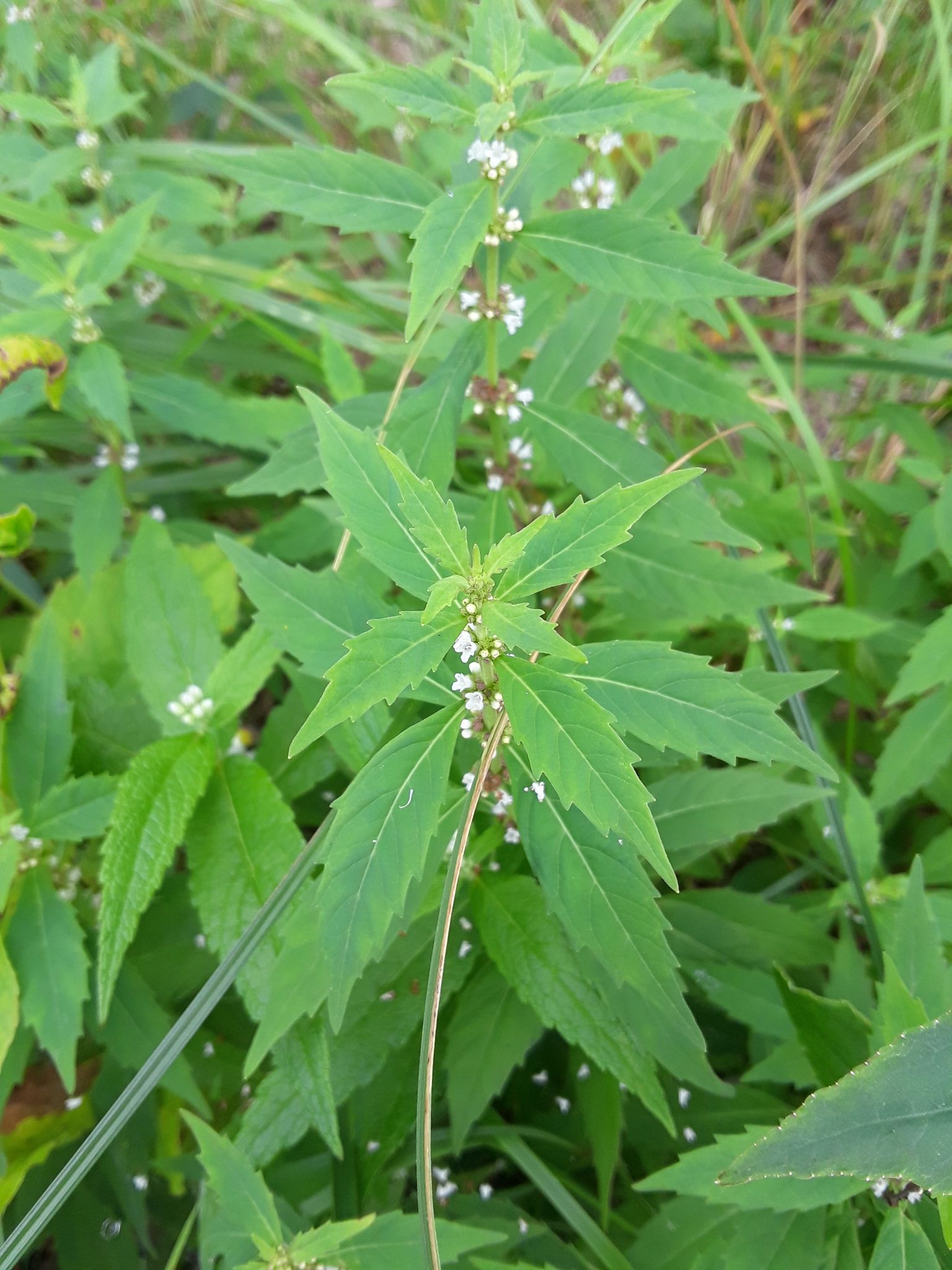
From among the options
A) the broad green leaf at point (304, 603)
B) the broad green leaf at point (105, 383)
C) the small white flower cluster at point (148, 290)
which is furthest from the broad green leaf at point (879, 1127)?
the small white flower cluster at point (148, 290)

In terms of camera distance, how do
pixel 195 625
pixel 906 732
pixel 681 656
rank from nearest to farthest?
pixel 681 656, pixel 195 625, pixel 906 732

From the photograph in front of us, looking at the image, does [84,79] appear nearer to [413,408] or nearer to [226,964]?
[413,408]

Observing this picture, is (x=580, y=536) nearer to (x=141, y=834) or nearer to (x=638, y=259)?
(x=638, y=259)

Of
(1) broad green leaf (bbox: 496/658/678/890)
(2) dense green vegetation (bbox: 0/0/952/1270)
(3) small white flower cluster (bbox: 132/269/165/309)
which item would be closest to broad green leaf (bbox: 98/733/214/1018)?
(2) dense green vegetation (bbox: 0/0/952/1270)

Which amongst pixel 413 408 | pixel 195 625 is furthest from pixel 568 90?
pixel 195 625

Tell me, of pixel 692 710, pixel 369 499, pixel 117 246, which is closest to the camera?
pixel 692 710

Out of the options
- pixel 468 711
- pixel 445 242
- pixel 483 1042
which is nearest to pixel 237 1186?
pixel 483 1042
